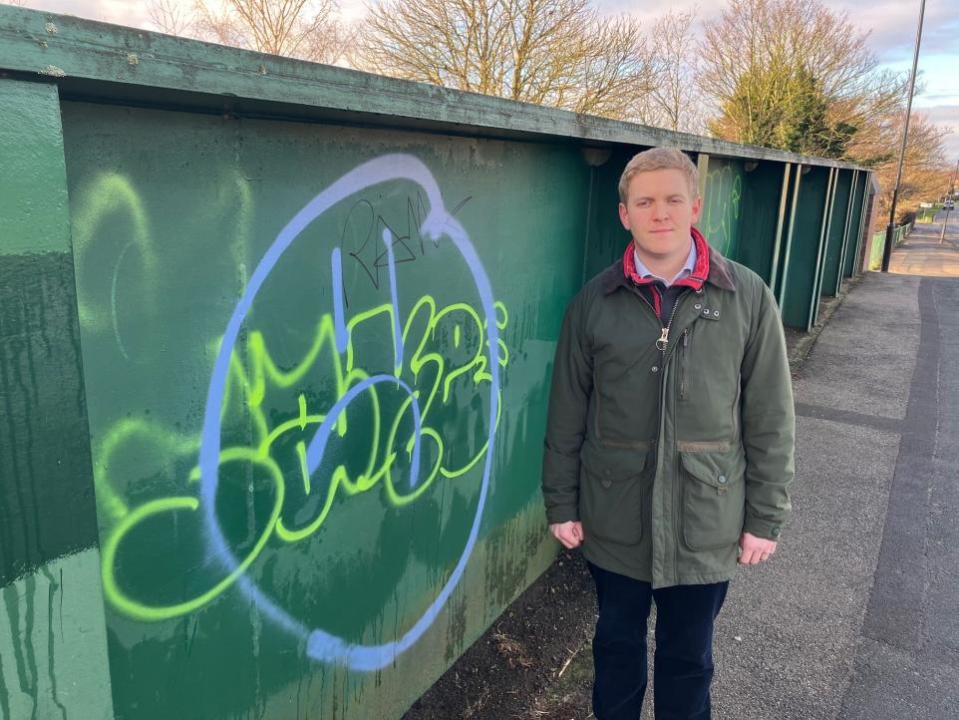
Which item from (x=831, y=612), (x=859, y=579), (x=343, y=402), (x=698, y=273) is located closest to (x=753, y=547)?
(x=698, y=273)

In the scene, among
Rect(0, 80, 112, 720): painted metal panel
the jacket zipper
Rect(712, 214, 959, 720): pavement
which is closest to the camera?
Rect(0, 80, 112, 720): painted metal panel

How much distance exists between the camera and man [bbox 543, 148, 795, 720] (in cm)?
217

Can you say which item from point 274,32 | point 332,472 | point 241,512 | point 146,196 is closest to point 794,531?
point 332,472

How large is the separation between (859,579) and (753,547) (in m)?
2.10

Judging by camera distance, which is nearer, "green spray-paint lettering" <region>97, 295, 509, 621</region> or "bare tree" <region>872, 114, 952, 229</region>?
"green spray-paint lettering" <region>97, 295, 509, 621</region>

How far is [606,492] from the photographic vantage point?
2316mm

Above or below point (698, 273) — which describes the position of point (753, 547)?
below

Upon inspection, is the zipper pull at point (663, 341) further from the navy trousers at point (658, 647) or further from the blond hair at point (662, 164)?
the navy trousers at point (658, 647)

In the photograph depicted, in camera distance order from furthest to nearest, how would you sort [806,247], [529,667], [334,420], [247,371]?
1. [806,247]
2. [529,667]
3. [334,420]
4. [247,371]

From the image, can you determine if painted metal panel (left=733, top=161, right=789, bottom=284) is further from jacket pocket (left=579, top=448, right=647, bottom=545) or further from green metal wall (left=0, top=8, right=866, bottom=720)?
jacket pocket (left=579, top=448, right=647, bottom=545)

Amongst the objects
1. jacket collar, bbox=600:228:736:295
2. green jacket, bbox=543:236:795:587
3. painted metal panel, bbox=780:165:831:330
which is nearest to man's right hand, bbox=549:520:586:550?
green jacket, bbox=543:236:795:587

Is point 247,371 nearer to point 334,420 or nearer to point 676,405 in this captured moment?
point 334,420

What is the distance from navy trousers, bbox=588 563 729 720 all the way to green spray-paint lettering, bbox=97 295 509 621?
31.4 inches

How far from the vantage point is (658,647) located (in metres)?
2.50
